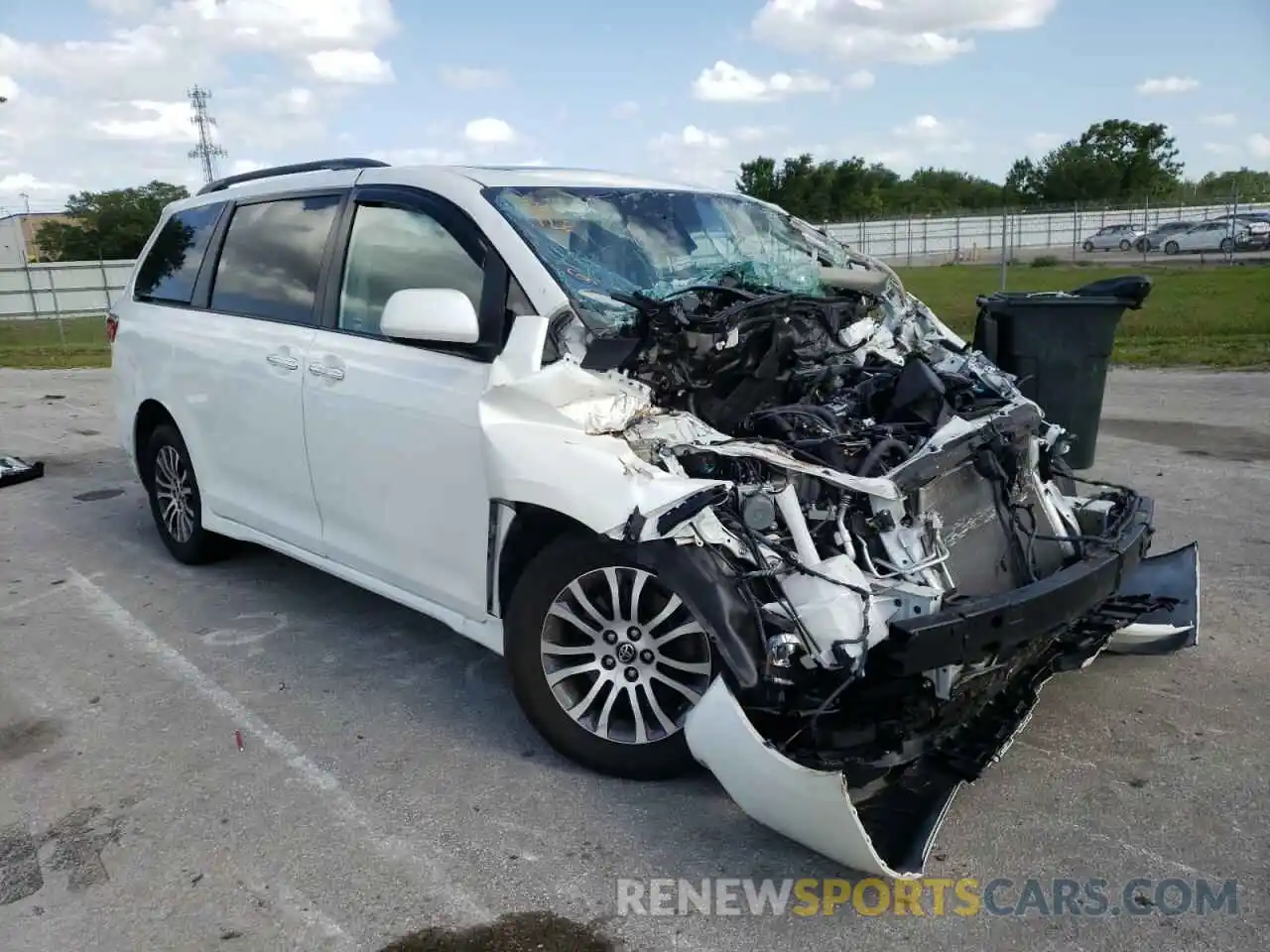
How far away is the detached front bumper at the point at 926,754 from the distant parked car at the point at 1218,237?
1095 inches

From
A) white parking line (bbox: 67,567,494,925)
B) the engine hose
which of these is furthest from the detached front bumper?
white parking line (bbox: 67,567,494,925)

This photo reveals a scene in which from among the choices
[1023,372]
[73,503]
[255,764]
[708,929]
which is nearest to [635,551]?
[708,929]

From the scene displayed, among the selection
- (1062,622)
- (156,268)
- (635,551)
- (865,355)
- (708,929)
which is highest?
(156,268)

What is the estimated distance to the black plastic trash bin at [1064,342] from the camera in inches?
207

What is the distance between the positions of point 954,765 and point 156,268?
4886 mm

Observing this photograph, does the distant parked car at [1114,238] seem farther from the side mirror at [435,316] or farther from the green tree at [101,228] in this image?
the green tree at [101,228]

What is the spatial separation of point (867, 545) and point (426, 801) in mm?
1622

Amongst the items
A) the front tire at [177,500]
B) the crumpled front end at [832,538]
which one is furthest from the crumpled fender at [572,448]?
the front tire at [177,500]

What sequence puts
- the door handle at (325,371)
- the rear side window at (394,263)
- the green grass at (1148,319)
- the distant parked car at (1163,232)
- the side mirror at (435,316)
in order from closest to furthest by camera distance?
the side mirror at (435,316) → the rear side window at (394,263) → the door handle at (325,371) → the green grass at (1148,319) → the distant parked car at (1163,232)

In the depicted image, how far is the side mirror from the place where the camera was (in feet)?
11.7

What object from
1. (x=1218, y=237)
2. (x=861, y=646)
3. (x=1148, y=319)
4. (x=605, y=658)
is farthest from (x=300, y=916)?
(x=1218, y=237)

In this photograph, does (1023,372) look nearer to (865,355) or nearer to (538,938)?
(865,355)

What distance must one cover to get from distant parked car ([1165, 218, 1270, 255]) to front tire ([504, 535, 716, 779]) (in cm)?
2849

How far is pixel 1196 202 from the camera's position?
1174 inches
